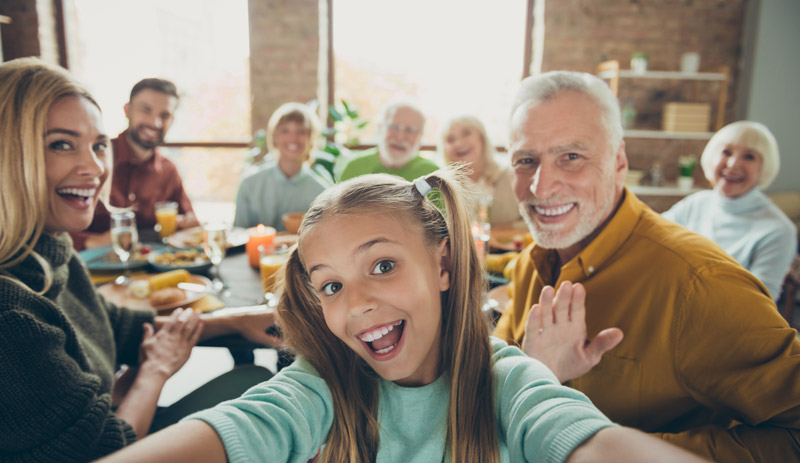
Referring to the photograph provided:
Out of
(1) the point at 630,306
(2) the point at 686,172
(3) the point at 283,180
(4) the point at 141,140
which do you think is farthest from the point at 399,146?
(2) the point at 686,172

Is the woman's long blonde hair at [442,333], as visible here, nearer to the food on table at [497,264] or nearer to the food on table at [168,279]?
the food on table at [168,279]

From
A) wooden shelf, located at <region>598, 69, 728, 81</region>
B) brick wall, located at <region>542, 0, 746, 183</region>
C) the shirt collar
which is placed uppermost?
brick wall, located at <region>542, 0, 746, 183</region>

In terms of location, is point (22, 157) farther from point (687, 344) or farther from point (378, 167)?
point (378, 167)

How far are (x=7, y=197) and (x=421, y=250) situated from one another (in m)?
0.90

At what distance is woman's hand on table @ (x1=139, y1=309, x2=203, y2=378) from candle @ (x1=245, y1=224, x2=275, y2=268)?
0.50 metres

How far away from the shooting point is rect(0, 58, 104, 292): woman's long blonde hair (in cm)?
104

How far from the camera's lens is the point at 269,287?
1644mm

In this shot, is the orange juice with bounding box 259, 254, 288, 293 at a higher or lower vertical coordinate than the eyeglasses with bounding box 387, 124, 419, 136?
lower

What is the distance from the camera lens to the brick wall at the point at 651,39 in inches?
183

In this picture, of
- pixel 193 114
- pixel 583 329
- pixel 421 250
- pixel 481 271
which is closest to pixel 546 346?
pixel 583 329

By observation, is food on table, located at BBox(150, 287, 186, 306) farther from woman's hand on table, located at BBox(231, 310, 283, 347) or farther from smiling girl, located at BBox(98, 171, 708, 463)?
smiling girl, located at BBox(98, 171, 708, 463)

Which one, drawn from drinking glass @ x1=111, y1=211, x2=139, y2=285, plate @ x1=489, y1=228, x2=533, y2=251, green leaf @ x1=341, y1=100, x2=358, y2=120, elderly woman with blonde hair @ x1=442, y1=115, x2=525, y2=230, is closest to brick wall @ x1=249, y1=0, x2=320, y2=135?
green leaf @ x1=341, y1=100, x2=358, y2=120

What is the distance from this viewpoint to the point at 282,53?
4.84 metres

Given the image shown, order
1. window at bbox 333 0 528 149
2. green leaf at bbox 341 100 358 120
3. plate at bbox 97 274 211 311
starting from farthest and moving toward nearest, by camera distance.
A: window at bbox 333 0 528 149 < green leaf at bbox 341 100 358 120 < plate at bbox 97 274 211 311
